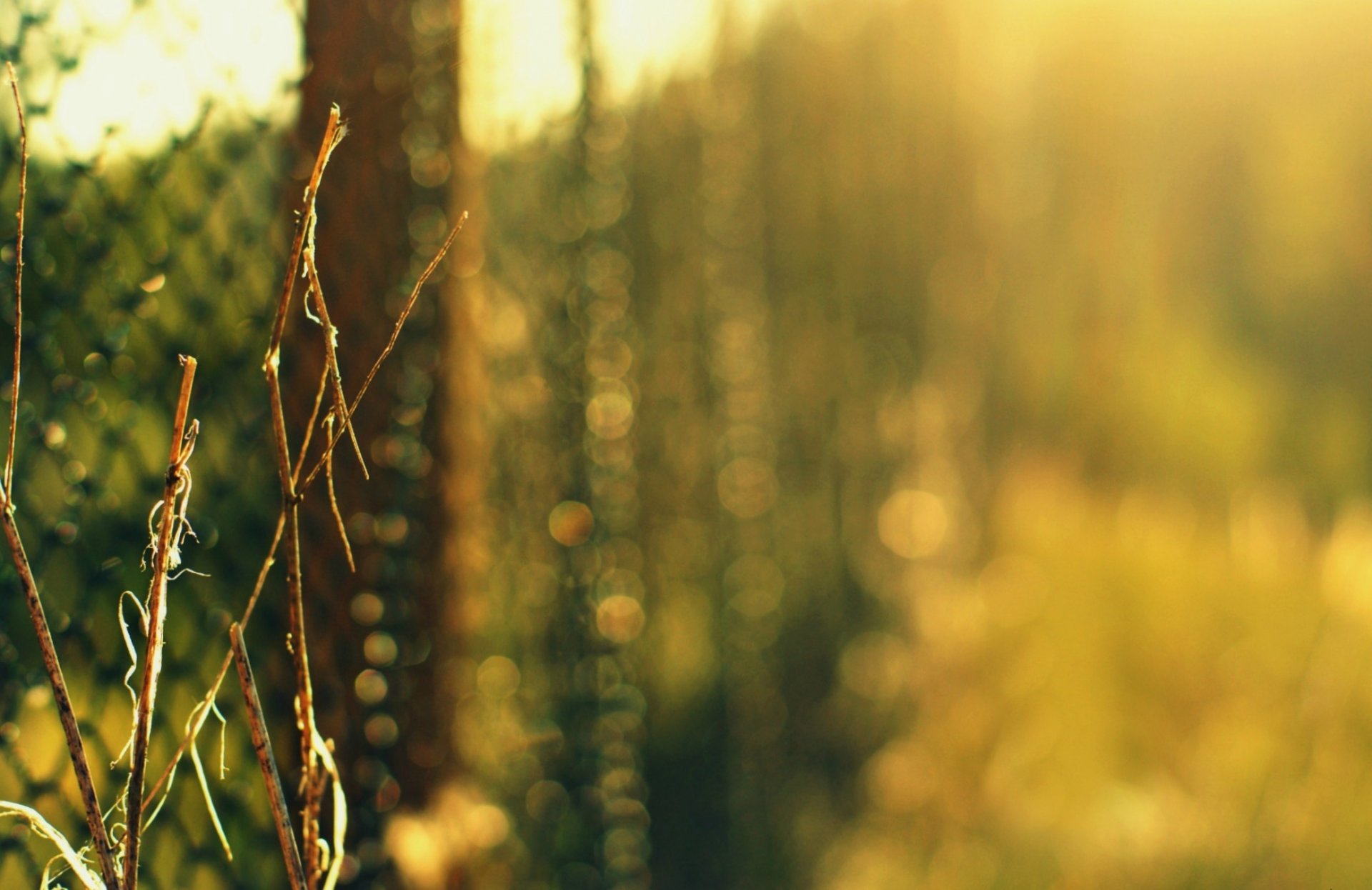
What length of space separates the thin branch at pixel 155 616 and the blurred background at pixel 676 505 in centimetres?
27

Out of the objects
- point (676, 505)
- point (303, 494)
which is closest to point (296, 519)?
point (303, 494)

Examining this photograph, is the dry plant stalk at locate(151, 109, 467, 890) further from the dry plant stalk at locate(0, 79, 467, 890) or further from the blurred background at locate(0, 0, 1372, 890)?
the blurred background at locate(0, 0, 1372, 890)

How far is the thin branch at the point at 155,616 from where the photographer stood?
0.58 metres

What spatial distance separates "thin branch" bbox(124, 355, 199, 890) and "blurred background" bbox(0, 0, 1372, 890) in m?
0.27

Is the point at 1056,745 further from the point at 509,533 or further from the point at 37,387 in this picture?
the point at 37,387

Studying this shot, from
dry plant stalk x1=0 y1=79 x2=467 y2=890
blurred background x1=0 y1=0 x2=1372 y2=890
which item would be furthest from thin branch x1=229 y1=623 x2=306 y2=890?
→ blurred background x1=0 y1=0 x2=1372 y2=890

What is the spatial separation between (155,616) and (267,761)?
0.10 m

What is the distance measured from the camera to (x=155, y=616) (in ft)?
1.96

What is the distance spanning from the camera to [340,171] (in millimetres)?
1118

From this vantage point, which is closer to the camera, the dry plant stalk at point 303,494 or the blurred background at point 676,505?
the dry plant stalk at point 303,494

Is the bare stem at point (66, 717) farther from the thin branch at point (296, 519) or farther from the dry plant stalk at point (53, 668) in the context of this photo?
the thin branch at point (296, 519)

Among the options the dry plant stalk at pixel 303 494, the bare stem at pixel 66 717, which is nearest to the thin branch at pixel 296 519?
the dry plant stalk at pixel 303 494

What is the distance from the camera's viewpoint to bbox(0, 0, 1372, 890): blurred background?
100cm

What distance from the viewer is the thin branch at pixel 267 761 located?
0.61 metres
